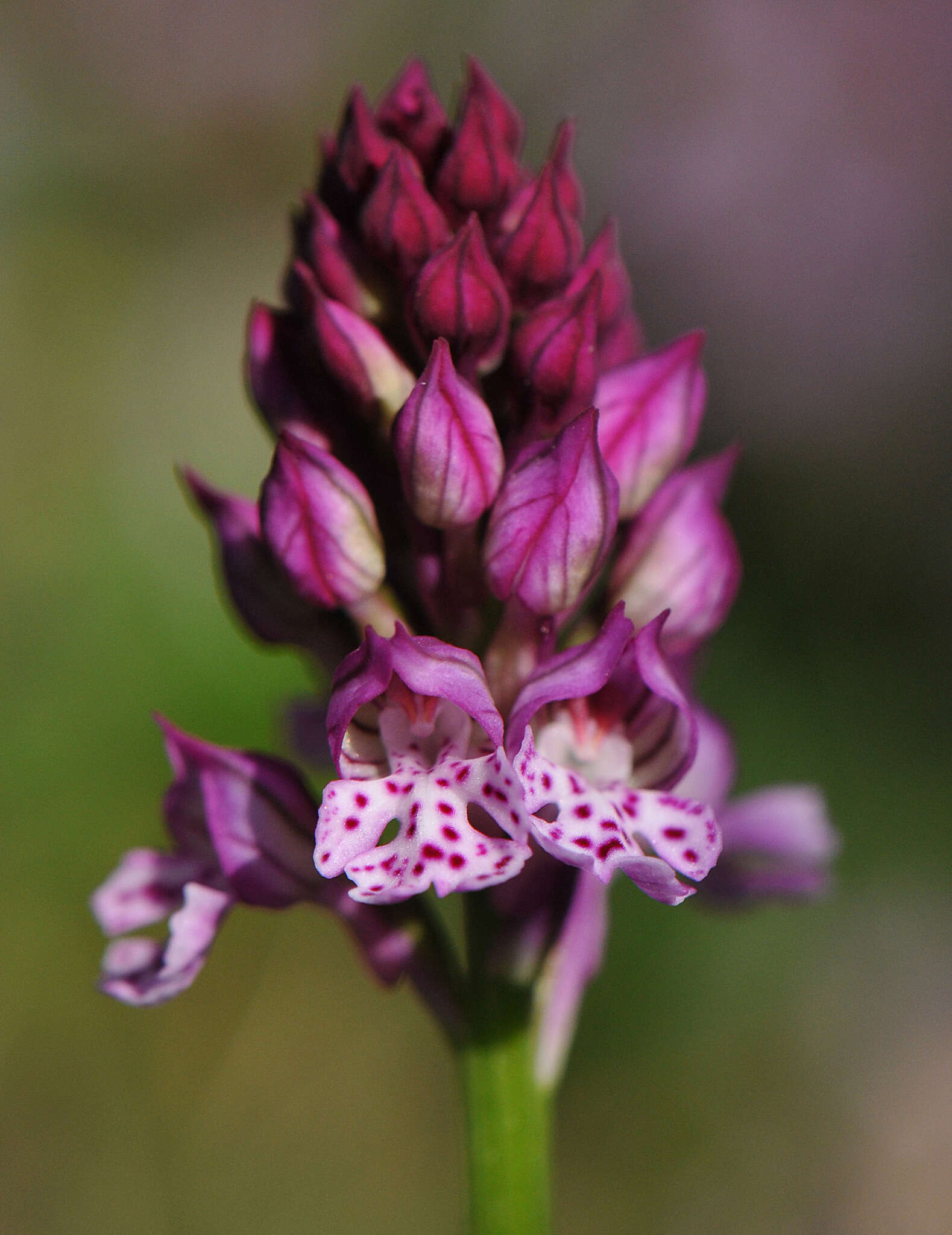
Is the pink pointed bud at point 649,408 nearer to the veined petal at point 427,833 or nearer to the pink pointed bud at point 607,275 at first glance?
the pink pointed bud at point 607,275

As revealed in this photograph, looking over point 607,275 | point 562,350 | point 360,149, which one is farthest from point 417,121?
point 562,350

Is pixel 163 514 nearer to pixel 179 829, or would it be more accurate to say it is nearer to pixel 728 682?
pixel 728 682

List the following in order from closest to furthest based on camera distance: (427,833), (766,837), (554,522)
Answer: (427,833)
(554,522)
(766,837)

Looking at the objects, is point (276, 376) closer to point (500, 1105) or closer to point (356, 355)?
point (356, 355)

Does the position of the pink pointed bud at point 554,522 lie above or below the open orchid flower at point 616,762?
above

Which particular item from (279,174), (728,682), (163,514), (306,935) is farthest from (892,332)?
(306,935)

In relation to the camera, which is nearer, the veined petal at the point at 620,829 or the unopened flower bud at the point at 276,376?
the veined petal at the point at 620,829

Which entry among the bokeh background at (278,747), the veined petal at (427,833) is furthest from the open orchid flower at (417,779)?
the bokeh background at (278,747)
